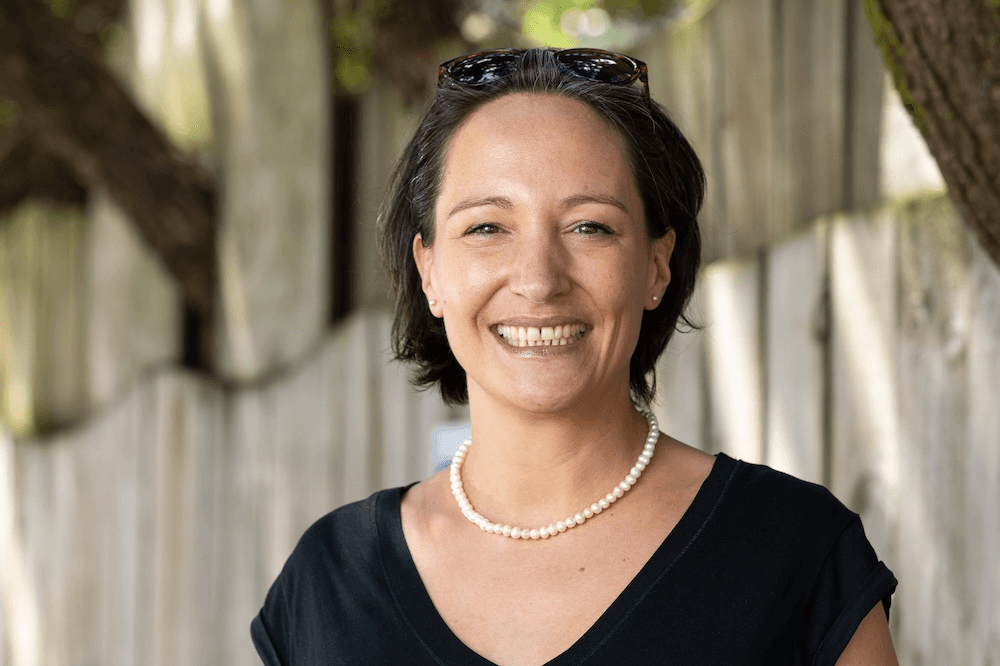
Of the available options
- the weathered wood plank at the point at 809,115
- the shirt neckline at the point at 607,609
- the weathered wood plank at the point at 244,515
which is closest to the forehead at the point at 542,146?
the shirt neckline at the point at 607,609

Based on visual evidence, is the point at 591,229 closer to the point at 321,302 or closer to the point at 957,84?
the point at 957,84

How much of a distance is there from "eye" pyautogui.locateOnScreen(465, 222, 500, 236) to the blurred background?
3.24ft

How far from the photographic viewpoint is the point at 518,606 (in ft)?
5.24

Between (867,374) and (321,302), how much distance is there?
196cm

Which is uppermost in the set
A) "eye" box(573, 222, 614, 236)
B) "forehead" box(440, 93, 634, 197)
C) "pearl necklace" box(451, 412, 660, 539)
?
"forehead" box(440, 93, 634, 197)

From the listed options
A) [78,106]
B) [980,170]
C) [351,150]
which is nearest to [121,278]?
[78,106]

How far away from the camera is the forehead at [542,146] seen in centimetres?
159

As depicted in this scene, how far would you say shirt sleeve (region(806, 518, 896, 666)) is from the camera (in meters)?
1.46

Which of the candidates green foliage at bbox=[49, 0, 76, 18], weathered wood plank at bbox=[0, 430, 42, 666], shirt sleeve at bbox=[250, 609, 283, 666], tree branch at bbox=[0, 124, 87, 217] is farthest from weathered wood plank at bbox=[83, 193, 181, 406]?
shirt sleeve at bbox=[250, 609, 283, 666]

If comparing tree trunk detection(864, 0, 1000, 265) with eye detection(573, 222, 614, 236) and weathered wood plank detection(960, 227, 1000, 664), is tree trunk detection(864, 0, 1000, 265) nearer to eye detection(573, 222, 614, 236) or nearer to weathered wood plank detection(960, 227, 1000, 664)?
weathered wood plank detection(960, 227, 1000, 664)

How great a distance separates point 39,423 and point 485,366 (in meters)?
3.26

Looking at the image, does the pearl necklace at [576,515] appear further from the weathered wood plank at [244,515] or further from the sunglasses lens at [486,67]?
the weathered wood plank at [244,515]

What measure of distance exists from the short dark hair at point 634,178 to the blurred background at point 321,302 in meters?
0.62

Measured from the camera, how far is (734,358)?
264cm
